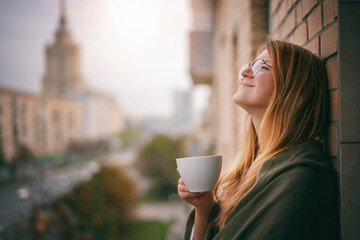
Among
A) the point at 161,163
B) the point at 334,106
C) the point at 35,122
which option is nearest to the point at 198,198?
the point at 334,106

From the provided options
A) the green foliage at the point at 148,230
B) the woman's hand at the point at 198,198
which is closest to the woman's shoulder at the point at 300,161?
the woman's hand at the point at 198,198

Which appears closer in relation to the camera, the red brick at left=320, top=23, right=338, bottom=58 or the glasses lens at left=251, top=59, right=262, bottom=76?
the red brick at left=320, top=23, right=338, bottom=58

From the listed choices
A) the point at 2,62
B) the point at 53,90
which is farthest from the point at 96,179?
the point at 2,62

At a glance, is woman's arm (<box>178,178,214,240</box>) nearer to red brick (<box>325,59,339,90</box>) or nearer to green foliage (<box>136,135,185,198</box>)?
red brick (<box>325,59,339,90</box>)

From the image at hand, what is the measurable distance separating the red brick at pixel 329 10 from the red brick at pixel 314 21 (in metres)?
0.05

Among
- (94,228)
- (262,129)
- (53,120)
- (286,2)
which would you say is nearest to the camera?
(262,129)

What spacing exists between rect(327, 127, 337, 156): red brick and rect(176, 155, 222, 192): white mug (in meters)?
0.44

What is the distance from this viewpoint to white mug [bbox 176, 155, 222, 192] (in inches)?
39.2

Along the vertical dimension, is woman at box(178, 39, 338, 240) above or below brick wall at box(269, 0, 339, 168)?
below

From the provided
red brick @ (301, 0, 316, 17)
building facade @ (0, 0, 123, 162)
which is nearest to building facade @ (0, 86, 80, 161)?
building facade @ (0, 0, 123, 162)

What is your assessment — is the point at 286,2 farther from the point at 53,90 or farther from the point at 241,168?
the point at 53,90

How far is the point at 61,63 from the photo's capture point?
31594mm

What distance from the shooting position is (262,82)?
1103mm

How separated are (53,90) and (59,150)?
33.5 feet
